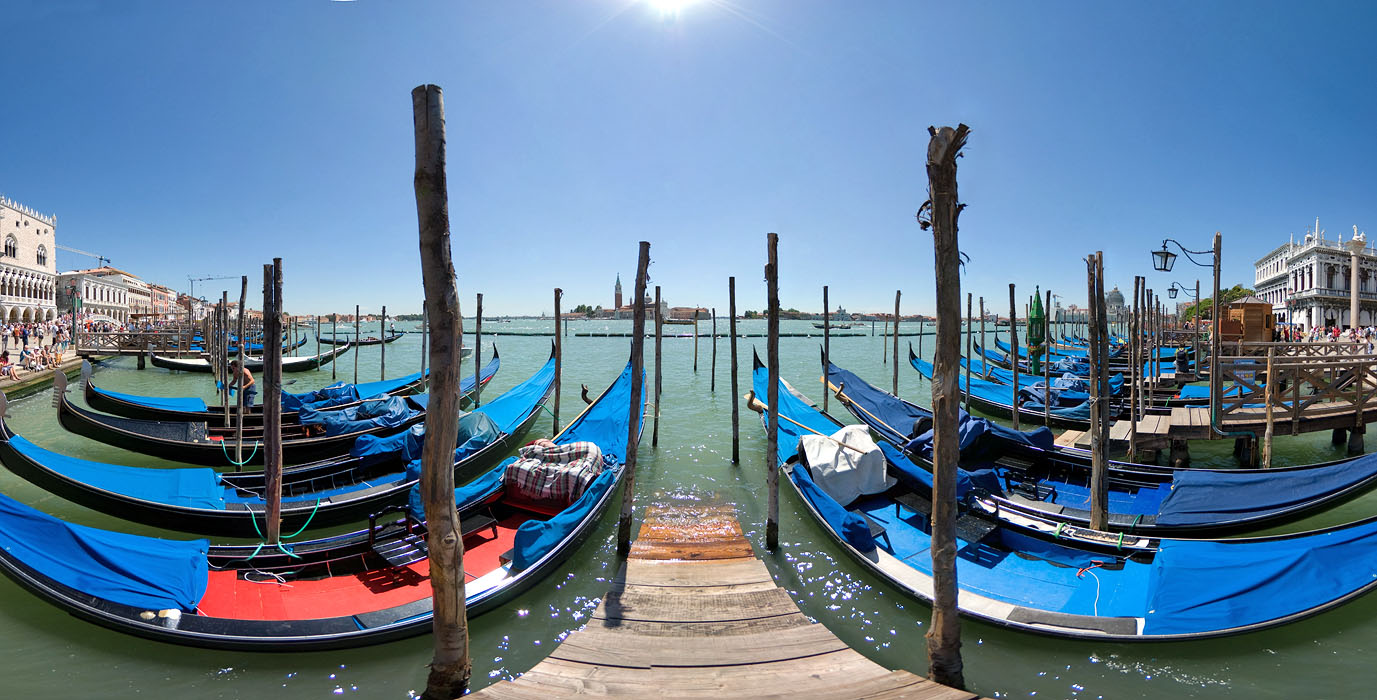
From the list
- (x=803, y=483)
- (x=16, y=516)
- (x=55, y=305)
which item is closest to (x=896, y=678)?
(x=803, y=483)

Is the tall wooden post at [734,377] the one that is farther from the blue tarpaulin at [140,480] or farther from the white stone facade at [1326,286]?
the white stone facade at [1326,286]

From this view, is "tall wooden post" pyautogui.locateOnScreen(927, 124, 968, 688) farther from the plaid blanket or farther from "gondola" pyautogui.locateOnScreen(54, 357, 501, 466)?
"gondola" pyautogui.locateOnScreen(54, 357, 501, 466)

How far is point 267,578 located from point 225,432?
19.9ft

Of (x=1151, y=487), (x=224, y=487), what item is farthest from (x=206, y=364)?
(x=1151, y=487)

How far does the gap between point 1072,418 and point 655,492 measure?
335 inches

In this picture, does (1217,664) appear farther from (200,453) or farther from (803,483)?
(200,453)

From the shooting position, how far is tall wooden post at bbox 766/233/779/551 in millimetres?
5484

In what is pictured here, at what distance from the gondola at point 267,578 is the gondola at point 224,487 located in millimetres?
1260

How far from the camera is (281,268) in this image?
5.59 metres

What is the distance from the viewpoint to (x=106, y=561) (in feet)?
11.4

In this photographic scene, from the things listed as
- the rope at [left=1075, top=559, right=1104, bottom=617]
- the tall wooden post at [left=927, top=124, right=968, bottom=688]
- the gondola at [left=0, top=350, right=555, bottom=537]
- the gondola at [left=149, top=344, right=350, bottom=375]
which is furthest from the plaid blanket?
the gondola at [left=149, top=344, right=350, bottom=375]

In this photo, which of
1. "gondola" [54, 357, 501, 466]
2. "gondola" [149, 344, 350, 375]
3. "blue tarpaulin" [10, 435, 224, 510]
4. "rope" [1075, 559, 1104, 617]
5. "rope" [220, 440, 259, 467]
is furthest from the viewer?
"gondola" [149, 344, 350, 375]

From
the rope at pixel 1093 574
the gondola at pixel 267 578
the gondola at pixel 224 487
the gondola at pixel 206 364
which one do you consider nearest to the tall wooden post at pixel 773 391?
the gondola at pixel 267 578

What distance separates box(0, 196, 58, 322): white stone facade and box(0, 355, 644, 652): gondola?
48.8 metres
